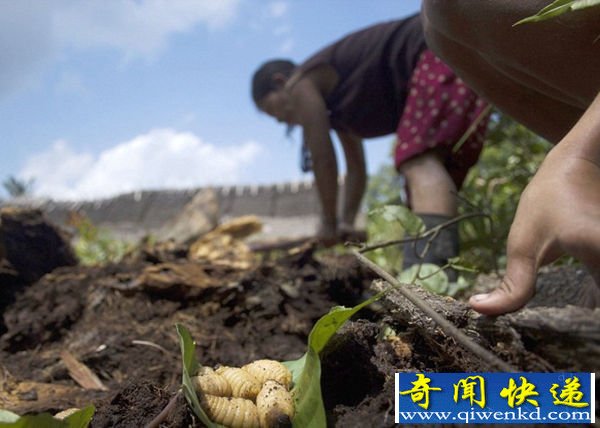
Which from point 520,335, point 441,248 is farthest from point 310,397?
point 441,248

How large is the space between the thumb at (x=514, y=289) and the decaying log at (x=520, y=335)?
0.03 meters

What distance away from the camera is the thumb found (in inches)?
28.7

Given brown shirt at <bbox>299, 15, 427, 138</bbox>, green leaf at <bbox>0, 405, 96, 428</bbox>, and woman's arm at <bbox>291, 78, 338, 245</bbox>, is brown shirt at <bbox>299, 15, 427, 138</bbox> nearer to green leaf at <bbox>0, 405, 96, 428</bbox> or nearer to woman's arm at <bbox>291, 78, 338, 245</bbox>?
woman's arm at <bbox>291, 78, 338, 245</bbox>

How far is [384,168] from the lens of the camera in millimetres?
13953

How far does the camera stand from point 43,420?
73 centimetres

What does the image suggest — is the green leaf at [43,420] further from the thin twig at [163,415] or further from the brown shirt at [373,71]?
the brown shirt at [373,71]

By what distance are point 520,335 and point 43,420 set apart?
2.16ft

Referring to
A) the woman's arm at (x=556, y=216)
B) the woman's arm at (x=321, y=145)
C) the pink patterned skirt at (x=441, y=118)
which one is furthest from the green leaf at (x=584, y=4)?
the woman's arm at (x=321, y=145)

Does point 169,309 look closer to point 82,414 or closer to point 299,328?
point 299,328

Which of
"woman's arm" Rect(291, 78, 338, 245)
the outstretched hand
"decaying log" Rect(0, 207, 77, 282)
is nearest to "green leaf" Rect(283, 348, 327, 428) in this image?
the outstretched hand

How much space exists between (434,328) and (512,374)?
0.17 meters

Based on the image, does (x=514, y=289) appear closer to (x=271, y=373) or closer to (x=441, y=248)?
(x=271, y=373)

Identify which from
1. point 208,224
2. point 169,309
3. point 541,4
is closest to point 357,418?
point 541,4

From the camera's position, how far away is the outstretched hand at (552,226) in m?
0.64
